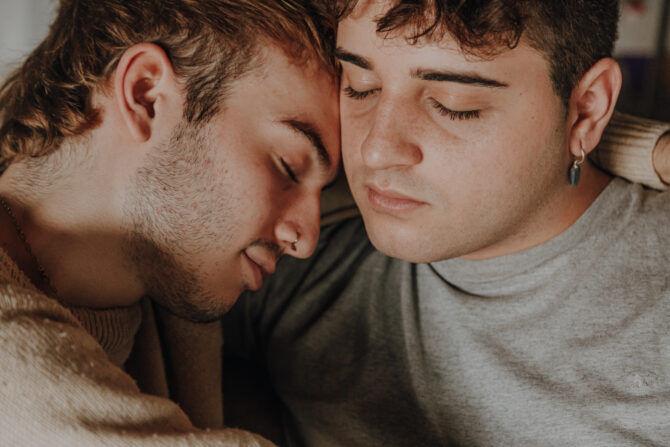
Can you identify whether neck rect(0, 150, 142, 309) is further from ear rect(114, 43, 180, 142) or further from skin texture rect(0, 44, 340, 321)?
ear rect(114, 43, 180, 142)

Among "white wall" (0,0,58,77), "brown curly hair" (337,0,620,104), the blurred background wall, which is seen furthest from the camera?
the blurred background wall

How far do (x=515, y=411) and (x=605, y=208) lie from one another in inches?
14.7

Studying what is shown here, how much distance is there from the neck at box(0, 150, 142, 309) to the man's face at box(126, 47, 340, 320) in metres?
0.04

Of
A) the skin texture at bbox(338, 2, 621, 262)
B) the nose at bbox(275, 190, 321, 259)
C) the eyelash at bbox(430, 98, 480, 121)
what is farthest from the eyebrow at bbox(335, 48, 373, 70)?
the nose at bbox(275, 190, 321, 259)

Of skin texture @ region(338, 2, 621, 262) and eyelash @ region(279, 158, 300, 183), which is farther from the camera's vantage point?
eyelash @ region(279, 158, 300, 183)

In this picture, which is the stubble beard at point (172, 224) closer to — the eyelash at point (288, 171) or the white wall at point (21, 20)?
the eyelash at point (288, 171)

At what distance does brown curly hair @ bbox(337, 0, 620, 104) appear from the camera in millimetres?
985

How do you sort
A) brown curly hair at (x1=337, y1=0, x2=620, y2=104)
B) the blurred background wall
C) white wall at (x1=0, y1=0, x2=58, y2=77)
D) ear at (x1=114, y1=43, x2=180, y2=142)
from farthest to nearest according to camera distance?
the blurred background wall
white wall at (x1=0, y1=0, x2=58, y2=77)
ear at (x1=114, y1=43, x2=180, y2=142)
brown curly hair at (x1=337, y1=0, x2=620, y2=104)

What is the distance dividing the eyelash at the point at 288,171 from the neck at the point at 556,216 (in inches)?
13.6

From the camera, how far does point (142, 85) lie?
3.67 ft

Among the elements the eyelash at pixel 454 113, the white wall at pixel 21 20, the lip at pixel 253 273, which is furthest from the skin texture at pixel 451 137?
the white wall at pixel 21 20

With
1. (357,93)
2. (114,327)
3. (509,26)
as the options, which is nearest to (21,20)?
(114,327)

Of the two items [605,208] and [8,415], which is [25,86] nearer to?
[8,415]

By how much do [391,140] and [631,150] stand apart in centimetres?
48
